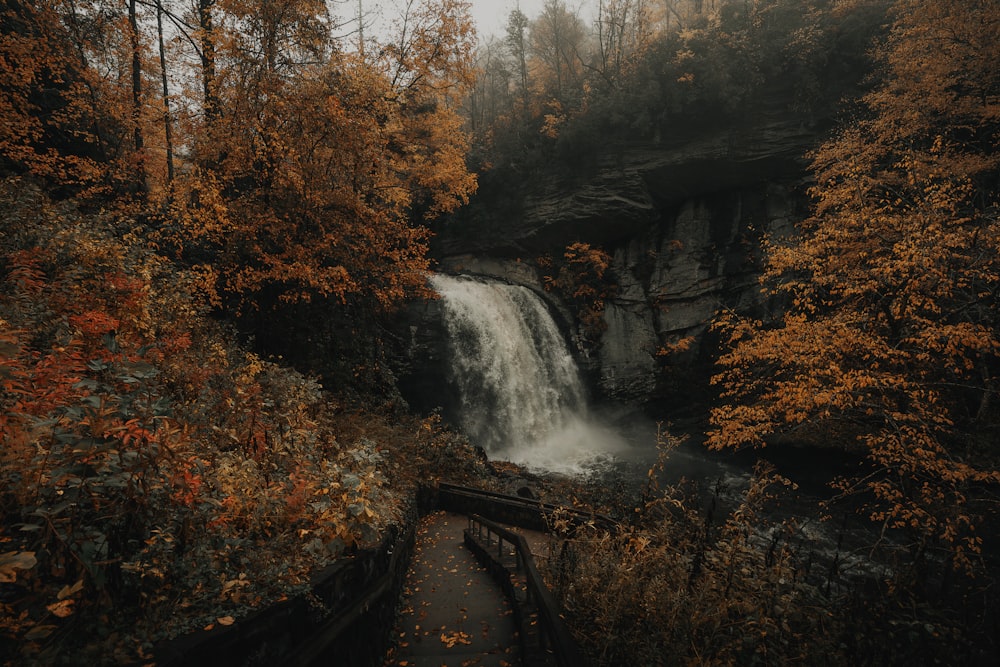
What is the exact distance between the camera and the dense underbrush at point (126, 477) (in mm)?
2529

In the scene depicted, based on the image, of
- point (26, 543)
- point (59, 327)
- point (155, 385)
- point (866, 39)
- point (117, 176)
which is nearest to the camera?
point (26, 543)

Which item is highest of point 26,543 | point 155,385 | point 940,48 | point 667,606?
point 940,48

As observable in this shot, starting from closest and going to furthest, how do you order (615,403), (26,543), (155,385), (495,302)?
(26,543), (155,385), (495,302), (615,403)

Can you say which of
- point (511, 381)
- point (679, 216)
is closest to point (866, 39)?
point (679, 216)

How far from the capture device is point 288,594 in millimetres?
3414

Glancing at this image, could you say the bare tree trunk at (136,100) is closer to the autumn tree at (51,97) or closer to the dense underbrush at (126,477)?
the autumn tree at (51,97)

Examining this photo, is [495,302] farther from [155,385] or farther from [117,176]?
[155,385]

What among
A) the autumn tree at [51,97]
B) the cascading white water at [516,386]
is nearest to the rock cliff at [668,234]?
the cascading white water at [516,386]

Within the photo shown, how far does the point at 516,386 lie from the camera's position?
65.3ft

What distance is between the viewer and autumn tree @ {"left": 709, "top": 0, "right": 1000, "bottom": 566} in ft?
24.9

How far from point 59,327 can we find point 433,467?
8.98m

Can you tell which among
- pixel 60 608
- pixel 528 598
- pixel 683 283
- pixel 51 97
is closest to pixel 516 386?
pixel 683 283

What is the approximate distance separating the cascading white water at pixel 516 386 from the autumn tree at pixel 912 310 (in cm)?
892

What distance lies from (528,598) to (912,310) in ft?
28.7
